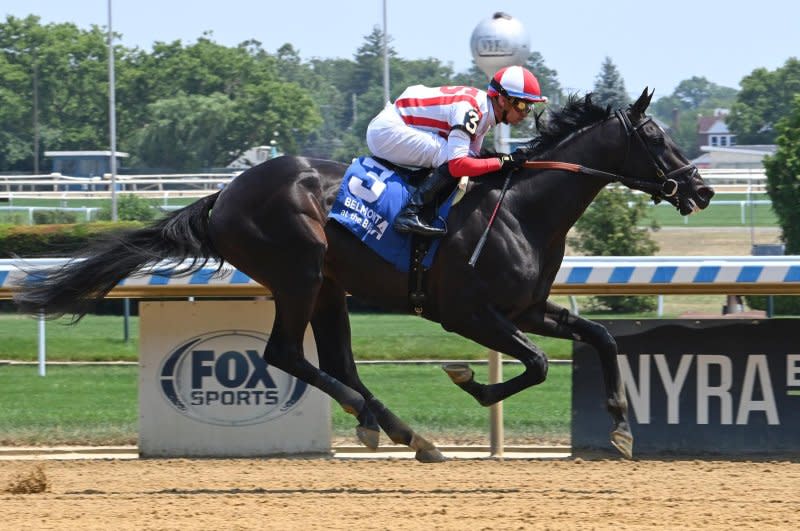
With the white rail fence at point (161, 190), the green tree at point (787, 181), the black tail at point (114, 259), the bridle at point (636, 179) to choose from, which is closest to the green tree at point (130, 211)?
the white rail fence at point (161, 190)

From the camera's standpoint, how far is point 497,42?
45.5 feet

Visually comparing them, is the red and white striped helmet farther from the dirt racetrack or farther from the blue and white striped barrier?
the dirt racetrack

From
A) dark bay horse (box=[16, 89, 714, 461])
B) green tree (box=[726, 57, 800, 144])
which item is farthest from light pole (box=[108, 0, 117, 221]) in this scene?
green tree (box=[726, 57, 800, 144])

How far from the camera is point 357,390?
7051 millimetres

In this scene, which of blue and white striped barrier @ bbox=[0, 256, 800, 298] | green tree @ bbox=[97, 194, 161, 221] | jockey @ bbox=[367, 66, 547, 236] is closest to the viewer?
jockey @ bbox=[367, 66, 547, 236]

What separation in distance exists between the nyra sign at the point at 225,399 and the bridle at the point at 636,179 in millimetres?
2059

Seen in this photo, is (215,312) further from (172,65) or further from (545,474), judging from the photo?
(172,65)

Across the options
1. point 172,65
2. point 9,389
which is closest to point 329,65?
point 172,65

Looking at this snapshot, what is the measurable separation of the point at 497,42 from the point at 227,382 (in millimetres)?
7235

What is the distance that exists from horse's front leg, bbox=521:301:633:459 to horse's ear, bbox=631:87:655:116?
3.56 ft

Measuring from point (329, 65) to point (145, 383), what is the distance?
390 feet

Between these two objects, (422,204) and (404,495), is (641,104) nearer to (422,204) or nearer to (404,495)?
(422,204)

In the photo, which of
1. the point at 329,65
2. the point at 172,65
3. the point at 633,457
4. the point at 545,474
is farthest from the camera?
the point at 329,65

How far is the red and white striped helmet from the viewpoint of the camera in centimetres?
661
